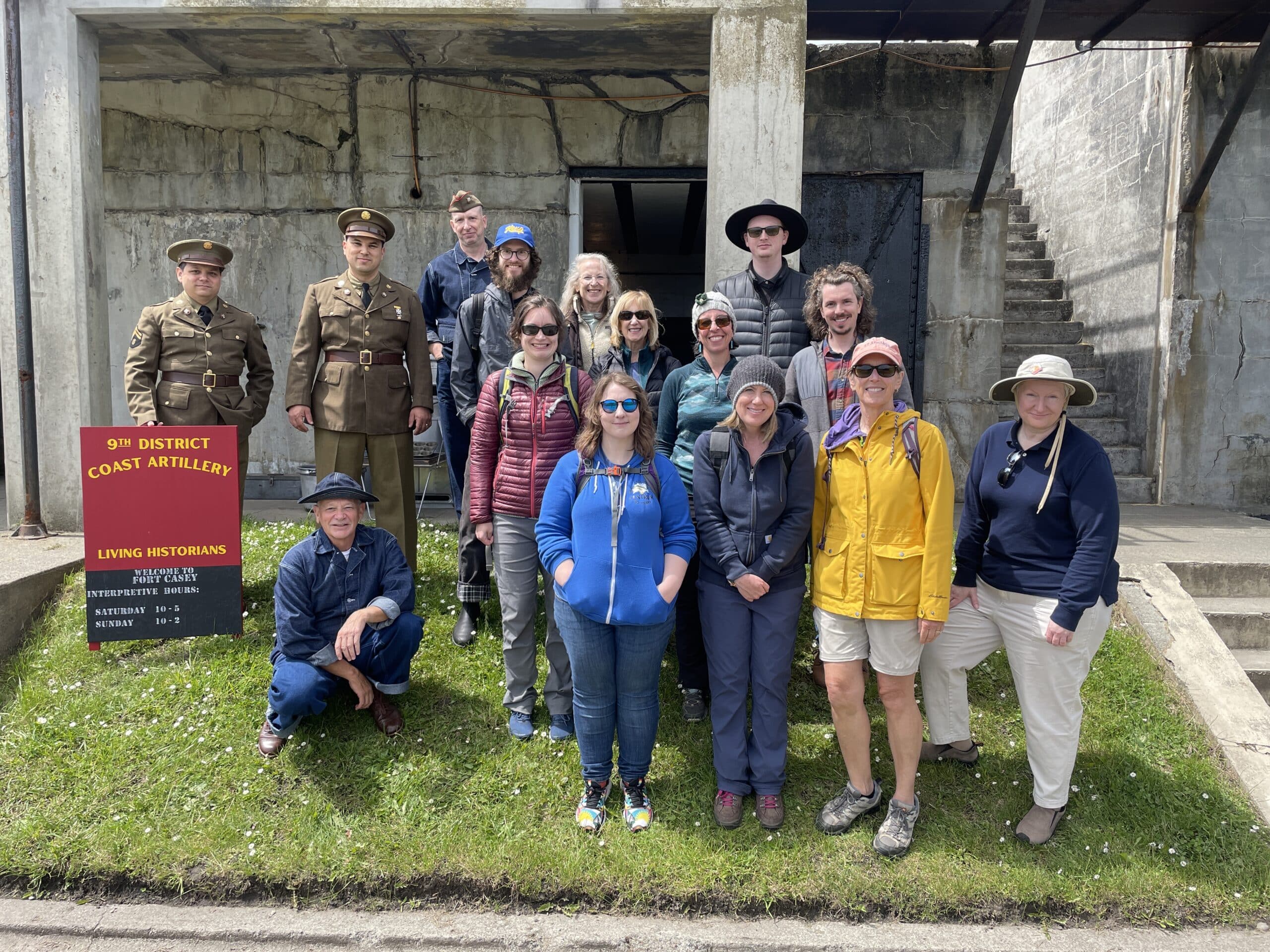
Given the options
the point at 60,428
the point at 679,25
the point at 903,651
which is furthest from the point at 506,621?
the point at 679,25

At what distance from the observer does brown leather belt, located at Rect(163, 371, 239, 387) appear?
200 inches

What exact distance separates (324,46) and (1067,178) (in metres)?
7.91

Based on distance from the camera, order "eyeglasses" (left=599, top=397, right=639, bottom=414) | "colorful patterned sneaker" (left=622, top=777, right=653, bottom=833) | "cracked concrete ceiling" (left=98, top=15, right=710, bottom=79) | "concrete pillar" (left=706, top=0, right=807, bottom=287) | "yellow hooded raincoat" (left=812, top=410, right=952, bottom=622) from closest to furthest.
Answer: "yellow hooded raincoat" (left=812, top=410, right=952, bottom=622) → "eyeglasses" (left=599, top=397, right=639, bottom=414) → "colorful patterned sneaker" (left=622, top=777, right=653, bottom=833) → "concrete pillar" (left=706, top=0, right=807, bottom=287) → "cracked concrete ceiling" (left=98, top=15, right=710, bottom=79)

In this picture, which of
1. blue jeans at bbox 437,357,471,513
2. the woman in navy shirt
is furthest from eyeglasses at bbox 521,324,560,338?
the woman in navy shirt

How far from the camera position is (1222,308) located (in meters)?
7.69

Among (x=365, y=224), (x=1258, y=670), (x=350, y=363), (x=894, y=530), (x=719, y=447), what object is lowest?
(x=1258, y=670)

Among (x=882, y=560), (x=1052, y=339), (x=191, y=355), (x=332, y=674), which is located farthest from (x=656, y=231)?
(x=882, y=560)

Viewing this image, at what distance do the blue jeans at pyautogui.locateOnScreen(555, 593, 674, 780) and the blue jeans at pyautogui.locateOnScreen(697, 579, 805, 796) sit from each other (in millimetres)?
240

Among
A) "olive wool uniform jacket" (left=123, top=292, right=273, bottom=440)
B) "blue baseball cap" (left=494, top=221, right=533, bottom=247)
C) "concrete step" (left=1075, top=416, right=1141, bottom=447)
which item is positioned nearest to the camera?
"blue baseball cap" (left=494, top=221, right=533, bottom=247)

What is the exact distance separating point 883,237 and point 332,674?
622 centimetres

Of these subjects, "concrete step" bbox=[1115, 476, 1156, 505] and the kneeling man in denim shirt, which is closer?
the kneeling man in denim shirt

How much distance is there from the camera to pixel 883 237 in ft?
26.1

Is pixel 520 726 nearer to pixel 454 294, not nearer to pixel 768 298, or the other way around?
pixel 768 298

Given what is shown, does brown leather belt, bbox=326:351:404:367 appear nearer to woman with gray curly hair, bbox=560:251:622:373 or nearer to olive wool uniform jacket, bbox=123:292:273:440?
olive wool uniform jacket, bbox=123:292:273:440
